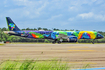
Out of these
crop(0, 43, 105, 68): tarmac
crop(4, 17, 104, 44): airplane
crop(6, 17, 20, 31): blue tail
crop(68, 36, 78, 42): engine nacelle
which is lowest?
crop(68, 36, 78, 42): engine nacelle

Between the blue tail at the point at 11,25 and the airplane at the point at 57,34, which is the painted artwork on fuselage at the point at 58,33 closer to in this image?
the airplane at the point at 57,34

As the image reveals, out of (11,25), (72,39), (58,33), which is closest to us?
(72,39)

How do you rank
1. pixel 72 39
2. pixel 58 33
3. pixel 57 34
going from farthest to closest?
pixel 57 34 → pixel 58 33 → pixel 72 39

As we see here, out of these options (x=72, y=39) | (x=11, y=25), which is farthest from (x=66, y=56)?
(x=11, y=25)

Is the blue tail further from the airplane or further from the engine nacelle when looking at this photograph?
the engine nacelle

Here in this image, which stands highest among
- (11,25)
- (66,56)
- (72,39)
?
(11,25)

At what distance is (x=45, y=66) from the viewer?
7680 millimetres

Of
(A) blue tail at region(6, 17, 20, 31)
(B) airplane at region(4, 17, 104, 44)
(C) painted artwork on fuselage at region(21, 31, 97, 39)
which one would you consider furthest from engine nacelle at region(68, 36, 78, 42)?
(A) blue tail at region(6, 17, 20, 31)

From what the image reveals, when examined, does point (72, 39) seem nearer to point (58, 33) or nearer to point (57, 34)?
point (58, 33)

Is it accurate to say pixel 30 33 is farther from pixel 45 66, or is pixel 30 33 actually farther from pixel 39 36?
pixel 45 66

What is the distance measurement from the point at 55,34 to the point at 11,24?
18.5 meters

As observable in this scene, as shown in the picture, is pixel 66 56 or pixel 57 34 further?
pixel 57 34

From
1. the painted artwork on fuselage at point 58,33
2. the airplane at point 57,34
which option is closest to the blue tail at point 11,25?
the airplane at point 57,34

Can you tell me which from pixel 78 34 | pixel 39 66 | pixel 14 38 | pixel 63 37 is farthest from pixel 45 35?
pixel 39 66
